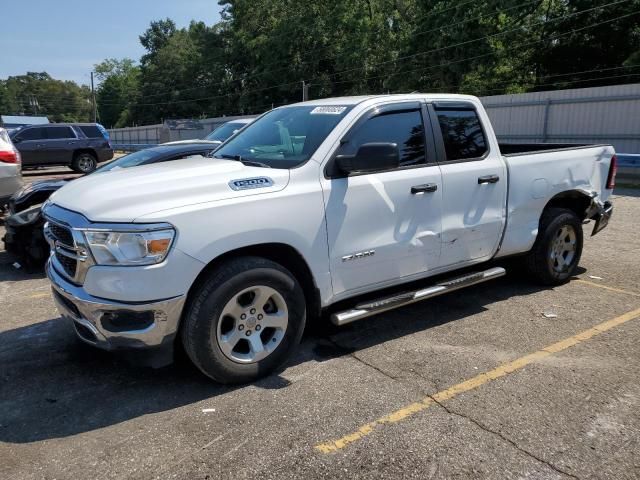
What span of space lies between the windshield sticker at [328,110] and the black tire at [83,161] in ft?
57.8

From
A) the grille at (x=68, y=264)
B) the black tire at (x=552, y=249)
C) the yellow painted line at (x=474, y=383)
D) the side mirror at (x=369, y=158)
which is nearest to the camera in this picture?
the yellow painted line at (x=474, y=383)

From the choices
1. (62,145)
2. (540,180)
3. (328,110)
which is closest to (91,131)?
→ (62,145)

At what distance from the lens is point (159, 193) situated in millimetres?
3492

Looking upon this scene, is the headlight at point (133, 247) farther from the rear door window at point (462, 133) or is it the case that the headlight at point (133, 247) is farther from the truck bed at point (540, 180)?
the truck bed at point (540, 180)

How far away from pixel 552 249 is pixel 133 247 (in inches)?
168

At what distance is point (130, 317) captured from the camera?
3352mm

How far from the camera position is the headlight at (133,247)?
327 centimetres

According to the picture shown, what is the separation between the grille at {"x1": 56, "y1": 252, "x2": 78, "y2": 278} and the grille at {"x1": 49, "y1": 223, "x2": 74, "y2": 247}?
10cm

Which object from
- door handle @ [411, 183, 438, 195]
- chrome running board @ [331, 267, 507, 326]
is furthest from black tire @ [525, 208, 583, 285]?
door handle @ [411, 183, 438, 195]

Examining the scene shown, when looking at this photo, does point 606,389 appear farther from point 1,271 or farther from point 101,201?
point 1,271

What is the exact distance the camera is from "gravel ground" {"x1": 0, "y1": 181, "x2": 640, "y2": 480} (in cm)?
293

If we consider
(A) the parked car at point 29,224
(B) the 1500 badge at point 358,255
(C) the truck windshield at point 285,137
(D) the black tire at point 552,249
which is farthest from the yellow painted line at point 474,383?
(A) the parked car at point 29,224

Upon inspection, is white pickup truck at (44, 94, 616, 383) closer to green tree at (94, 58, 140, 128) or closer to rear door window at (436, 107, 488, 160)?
rear door window at (436, 107, 488, 160)

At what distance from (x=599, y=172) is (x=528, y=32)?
34.6 metres
